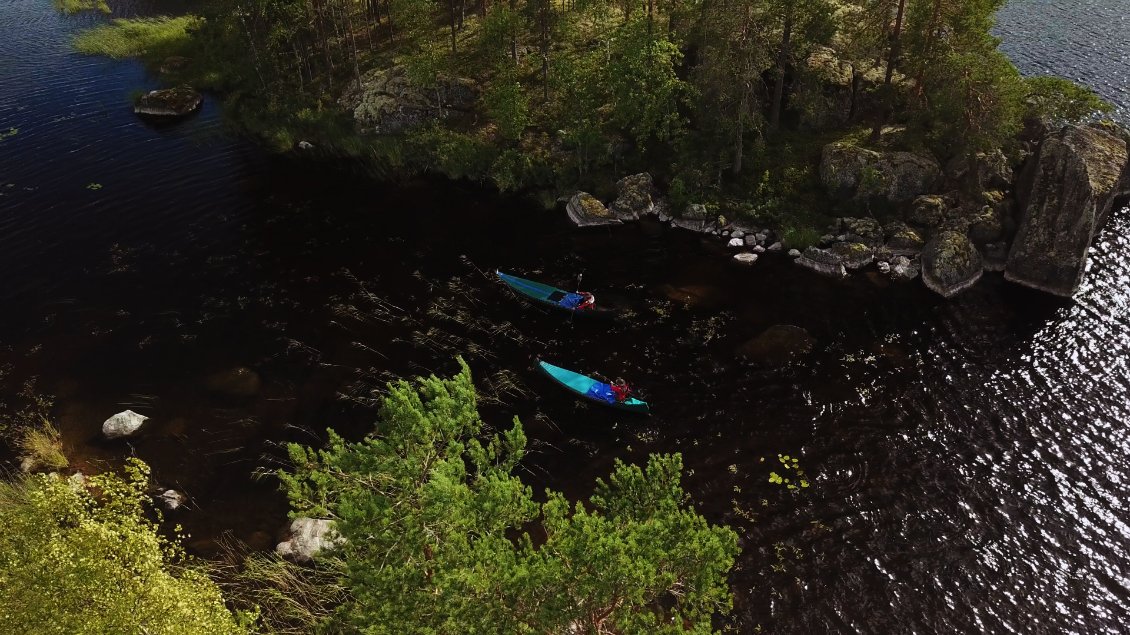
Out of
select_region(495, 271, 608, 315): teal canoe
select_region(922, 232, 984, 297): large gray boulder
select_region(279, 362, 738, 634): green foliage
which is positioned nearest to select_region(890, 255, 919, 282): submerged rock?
select_region(922, 232, 984, 297): large gray boulder

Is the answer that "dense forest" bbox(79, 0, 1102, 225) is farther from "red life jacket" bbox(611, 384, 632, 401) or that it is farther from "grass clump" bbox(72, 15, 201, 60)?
"red life jacket" bbox(611, 384, 632, 401)

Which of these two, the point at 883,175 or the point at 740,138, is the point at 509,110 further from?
the point at 883,175

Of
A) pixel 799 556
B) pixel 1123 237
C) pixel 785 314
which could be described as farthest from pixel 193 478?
pixel 1123 237

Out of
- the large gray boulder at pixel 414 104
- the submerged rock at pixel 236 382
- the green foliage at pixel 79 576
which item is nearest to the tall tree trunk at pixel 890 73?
the large gray boulder at pixel 414 104

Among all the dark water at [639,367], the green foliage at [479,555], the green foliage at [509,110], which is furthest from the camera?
the green foliage at [509,110]

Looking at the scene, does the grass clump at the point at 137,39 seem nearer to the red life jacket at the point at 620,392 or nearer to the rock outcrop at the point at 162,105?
the rock outcrop at the point at 162,105

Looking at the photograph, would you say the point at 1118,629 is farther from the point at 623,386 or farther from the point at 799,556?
the point at 623,386
